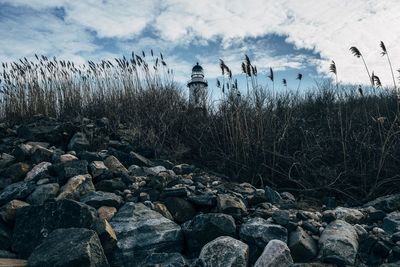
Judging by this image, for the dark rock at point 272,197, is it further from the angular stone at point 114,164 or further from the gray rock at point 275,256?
the angular stone at point 114,164

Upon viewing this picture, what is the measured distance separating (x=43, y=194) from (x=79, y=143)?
1.58 m

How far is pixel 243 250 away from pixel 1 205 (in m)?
2.21

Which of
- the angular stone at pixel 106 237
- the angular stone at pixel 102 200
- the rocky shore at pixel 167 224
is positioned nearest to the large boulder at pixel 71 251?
the rocky shore at pixel 167 224

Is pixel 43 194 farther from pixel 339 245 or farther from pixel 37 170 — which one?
pixel 339 245

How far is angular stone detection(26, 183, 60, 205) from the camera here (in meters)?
3.38

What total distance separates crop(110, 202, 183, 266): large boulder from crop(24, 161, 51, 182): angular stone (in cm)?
130

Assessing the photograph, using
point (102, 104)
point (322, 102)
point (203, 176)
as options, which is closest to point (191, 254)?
point (203, 176)

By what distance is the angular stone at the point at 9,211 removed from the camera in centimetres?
314

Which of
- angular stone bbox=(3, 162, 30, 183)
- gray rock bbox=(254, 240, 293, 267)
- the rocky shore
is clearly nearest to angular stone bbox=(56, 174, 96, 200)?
the rocky shore

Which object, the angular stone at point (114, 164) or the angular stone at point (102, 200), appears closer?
the angular stone at point (102, 200)

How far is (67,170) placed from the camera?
12.0 ft

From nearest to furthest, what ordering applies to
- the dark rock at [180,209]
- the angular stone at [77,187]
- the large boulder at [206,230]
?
the large boulder at [206,230] → the dark rock at [180,209] → the angular stone at [77,187]

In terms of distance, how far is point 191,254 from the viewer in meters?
2.74

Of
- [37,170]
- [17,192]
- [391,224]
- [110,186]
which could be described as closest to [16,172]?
[37,170]
